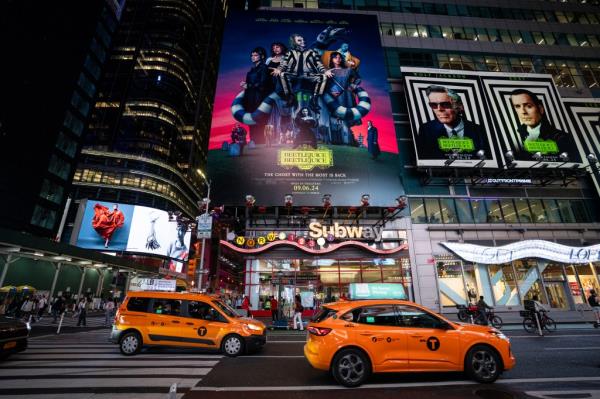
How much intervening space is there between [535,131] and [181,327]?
111 feet

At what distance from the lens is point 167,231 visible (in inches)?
2048

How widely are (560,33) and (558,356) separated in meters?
44.4

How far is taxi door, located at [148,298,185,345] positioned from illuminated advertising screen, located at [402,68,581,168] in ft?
72.0

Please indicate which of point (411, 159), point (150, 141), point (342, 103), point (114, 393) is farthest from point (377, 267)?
point (150, 141)

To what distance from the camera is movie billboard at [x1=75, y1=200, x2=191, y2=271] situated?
45062 mm

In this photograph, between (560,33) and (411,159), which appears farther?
(560,33)

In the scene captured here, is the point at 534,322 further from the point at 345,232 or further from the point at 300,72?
the point at 300,72

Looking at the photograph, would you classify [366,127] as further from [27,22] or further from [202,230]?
[27,22]

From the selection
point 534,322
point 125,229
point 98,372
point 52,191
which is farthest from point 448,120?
point 52,191

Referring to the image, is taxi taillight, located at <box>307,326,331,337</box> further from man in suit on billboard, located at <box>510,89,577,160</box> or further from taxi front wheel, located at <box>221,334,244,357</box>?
man in suit on billboard, located at <box>510,89,577,160</box>

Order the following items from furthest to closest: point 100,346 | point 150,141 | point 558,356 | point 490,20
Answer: point 150,141 → point 490,20 → point 100,346 → point 558,356

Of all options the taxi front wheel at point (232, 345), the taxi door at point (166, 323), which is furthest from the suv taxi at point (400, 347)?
the taxi door at point (166, 323)

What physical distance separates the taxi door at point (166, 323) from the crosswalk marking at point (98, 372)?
55cm

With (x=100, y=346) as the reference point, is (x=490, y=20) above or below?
above
